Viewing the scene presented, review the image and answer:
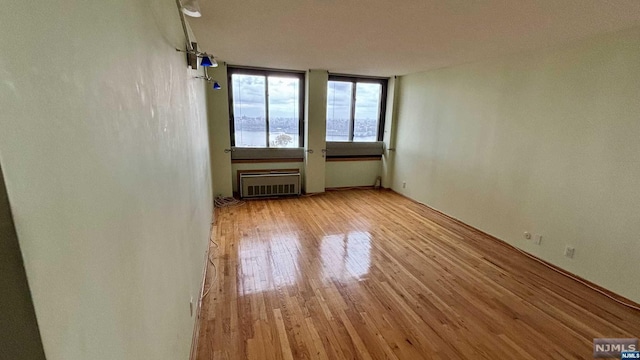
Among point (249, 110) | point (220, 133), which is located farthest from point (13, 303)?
point (249, 110)

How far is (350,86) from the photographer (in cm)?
543

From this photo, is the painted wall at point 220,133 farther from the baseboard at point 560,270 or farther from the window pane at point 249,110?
the baseboard at point 560,270

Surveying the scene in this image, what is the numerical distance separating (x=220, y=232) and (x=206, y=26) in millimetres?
2342

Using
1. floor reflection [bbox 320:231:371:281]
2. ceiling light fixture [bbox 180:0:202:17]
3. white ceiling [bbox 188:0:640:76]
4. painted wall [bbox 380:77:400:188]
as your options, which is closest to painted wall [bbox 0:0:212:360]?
ceiling light fixture [bbox 180:0:202:17]

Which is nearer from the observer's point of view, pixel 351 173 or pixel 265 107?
pixel 265 107

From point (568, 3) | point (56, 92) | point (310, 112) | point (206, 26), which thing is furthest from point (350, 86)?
point (56, 92)

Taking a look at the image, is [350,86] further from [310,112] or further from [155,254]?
[155,254]

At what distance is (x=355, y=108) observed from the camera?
5547mm

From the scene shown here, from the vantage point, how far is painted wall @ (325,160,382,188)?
566cm

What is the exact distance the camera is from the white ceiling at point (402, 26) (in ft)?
6.23

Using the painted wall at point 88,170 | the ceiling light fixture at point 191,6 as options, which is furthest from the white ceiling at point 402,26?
the painted wall at point 88,170

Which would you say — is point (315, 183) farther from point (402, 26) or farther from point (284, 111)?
point (402, 26)

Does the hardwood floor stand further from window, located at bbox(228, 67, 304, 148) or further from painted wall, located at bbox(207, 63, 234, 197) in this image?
window, located at bbox(228, 67, 304, 148)

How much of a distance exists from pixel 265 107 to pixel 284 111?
0.36 metres
